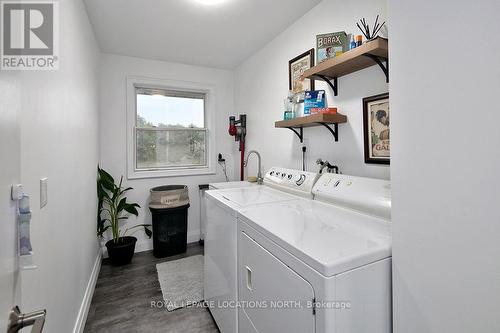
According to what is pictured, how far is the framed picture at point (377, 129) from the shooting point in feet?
4.82

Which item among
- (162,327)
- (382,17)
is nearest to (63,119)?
(162,327)

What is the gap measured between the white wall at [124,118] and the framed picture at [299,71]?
59.4 inches

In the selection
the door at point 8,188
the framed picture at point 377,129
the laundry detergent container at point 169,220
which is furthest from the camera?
the laundry detergent container at point 169,220

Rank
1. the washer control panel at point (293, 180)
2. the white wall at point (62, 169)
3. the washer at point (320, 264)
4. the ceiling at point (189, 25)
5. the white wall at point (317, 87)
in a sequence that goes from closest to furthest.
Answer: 1. the washer at point (320, 264)
2. the white wall at point (62, 169)
3. the white wall at point (317, 87)
4. the washer control panel at point (293, 180)
5. the ceiling at point (189, 25)

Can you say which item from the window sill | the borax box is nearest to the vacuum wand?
the window sill

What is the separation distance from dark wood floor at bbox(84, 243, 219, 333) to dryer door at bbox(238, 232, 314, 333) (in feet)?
2.25

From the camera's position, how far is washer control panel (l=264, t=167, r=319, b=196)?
176 cm

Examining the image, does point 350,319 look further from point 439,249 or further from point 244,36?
point 244,36

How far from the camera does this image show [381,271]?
922mm

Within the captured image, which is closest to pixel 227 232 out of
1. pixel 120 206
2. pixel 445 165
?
pixel 445 165

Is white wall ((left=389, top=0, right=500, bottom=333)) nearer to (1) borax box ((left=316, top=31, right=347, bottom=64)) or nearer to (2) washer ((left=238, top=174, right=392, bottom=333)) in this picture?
(2) washer ((left=238, top=174, right=392, bottom=333))

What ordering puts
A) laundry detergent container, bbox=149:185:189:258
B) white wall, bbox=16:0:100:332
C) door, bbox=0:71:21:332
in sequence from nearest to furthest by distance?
door, bbox=0:71:21:332
white wall, bbox=16:0:100:332
laundry detergent container, bbox=149:185:189:258

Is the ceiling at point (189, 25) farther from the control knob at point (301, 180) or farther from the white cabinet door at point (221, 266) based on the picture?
the white cabinet door at point (221, 266)

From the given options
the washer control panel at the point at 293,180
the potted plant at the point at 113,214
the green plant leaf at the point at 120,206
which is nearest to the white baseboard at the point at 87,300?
the potted plant at the point at 113,214
